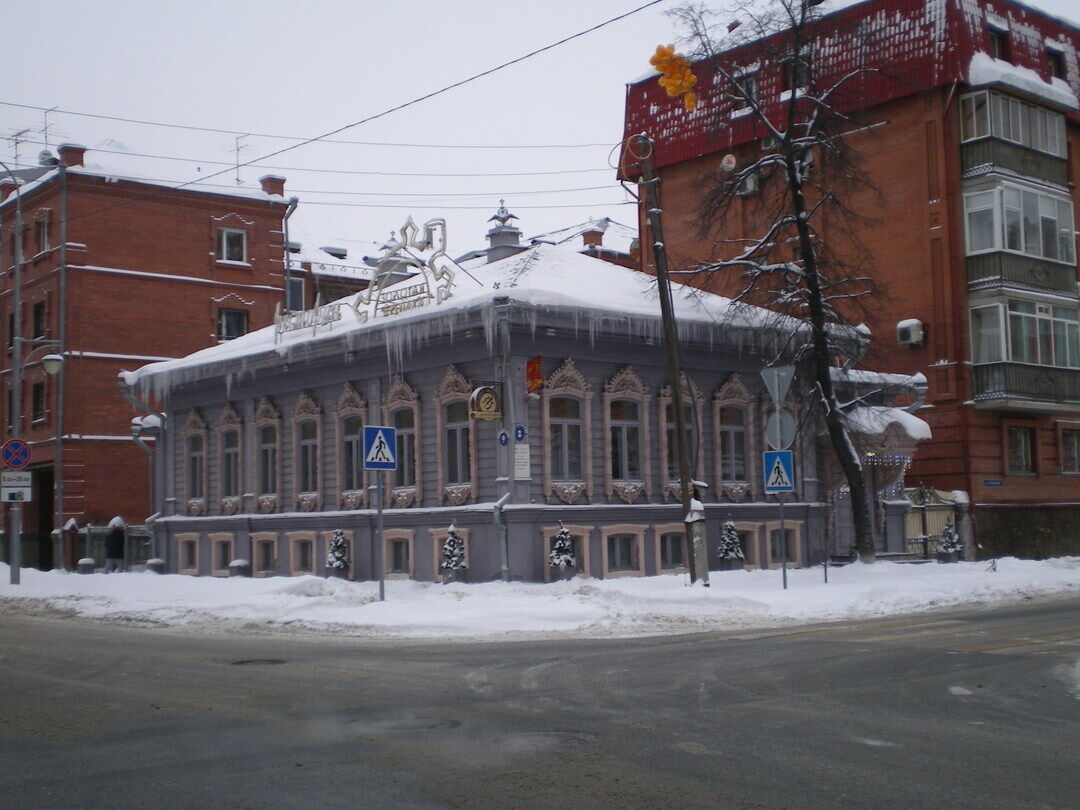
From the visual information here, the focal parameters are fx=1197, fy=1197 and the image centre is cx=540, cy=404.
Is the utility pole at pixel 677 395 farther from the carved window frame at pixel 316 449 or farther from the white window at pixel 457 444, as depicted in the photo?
the carved window frame at pixel 316 449

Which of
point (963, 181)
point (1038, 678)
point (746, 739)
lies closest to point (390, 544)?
point (1038, 678)

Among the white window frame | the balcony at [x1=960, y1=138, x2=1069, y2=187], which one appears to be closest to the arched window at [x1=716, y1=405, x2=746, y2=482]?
the balcony at [x1=960, y1=138, x2=1069, y2=187]

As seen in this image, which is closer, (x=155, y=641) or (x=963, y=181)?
(x=155, y=641)

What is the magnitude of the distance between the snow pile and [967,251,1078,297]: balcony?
4.85 meters

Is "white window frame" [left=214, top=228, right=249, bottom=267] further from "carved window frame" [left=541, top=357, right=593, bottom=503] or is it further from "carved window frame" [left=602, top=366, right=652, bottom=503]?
"carved window frame" [left=541, top=357, right=593, bottom=503]

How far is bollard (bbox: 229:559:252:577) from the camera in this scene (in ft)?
95.8

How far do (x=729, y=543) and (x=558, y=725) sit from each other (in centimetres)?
1752

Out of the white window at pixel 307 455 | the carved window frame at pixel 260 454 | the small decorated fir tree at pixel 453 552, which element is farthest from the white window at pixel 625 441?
the carved window frame at pixel 260 454

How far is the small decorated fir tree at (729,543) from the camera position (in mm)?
25781

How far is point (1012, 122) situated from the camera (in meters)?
35.3

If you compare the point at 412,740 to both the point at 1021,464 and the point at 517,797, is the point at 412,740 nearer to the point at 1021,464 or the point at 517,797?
the point at 517,797

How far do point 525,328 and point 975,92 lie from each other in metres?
18.6

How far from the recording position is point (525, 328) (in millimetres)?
23188

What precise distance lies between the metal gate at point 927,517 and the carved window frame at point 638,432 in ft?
34.5
